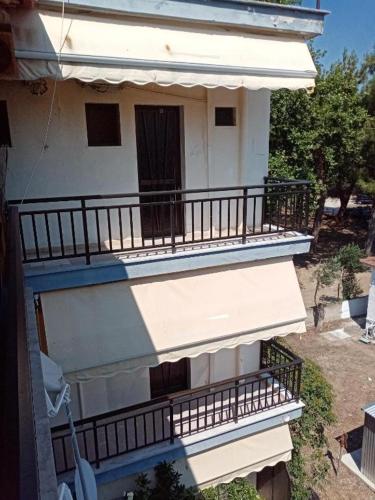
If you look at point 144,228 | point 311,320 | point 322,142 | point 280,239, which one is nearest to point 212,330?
point 280,239

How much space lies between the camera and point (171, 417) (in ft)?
19.4

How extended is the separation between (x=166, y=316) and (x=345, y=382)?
10.1 metres

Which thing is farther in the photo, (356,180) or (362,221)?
(362,221)

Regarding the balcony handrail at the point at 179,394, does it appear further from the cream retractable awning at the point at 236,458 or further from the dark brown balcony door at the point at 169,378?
the cream retractable awning at the point at 236,458

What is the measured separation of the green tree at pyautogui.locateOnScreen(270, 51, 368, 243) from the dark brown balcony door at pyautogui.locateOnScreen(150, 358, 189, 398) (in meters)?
10.7

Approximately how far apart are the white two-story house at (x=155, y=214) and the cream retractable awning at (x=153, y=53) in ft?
0.06

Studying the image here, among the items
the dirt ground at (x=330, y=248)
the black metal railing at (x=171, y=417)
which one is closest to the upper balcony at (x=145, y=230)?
the black metal railing at (x=171, y=417)

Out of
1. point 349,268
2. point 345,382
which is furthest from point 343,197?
point 345,382

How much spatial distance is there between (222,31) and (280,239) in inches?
132

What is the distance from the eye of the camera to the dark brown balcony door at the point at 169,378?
737 cm

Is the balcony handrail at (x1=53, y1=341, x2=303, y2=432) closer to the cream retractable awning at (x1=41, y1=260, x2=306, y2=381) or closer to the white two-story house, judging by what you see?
the white two-story house

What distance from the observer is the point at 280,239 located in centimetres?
624

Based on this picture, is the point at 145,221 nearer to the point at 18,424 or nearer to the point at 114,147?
the point at 114,147

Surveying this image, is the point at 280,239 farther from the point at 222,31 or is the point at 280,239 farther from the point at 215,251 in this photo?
the point at 222,31
